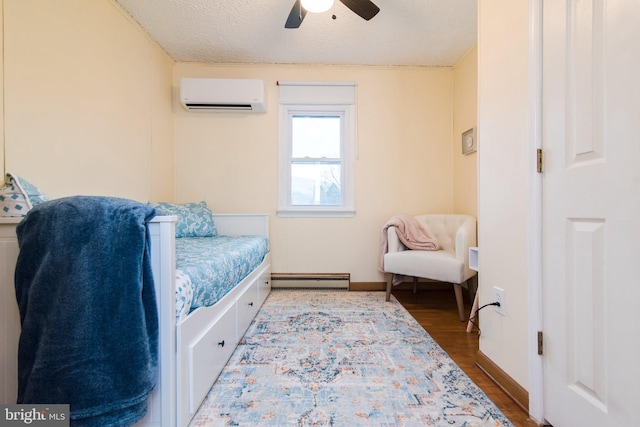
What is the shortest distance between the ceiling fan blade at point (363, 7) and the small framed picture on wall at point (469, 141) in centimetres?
143

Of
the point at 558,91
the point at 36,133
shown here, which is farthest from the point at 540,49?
the point at 36,133

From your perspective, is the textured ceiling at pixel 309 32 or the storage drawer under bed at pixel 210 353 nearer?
the storage drawer under bed at pixel 210 353

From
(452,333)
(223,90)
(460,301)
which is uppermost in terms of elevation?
(223,90)

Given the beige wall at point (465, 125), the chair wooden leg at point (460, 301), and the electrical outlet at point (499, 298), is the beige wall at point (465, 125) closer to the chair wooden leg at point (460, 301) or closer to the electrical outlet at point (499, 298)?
the chair wooden leg at point (460, 301)

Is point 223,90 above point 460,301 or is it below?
above

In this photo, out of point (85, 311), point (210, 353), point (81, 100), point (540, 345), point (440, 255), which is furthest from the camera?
point (440, 255)

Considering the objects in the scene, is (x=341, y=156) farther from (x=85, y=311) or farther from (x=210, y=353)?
(x=85, y=311)

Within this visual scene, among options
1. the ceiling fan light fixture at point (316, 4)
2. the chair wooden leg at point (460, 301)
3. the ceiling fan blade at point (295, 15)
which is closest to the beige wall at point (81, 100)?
the ceiling fan blade at point (295, 15)

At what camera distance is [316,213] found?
2.95 m

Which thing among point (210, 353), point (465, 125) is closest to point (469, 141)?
point (465, 125)

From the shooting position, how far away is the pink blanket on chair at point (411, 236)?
2.53m

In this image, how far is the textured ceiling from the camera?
2090mm

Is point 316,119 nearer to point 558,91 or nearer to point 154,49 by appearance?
point 154,49

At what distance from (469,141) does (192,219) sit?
2779mm
